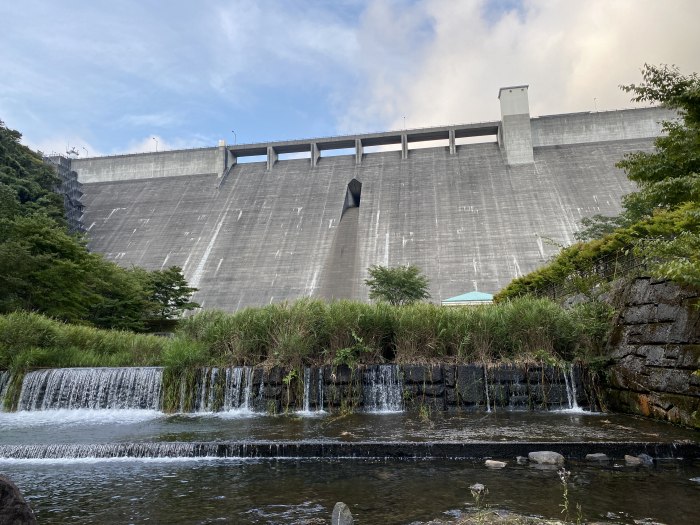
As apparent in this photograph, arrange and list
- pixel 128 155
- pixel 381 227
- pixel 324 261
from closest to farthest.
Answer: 1. pixel 324 261
2. pixel 381 227
3. pixel 128 155

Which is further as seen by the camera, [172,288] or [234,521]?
[172,288]

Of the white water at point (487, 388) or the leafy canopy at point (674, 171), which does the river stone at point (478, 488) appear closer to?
the leafy canopy at point (674, 171)

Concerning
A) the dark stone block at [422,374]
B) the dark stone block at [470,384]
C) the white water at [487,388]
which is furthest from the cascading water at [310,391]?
the white water at [487,388]

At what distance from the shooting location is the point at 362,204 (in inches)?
1471

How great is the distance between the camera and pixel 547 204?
3366 cm

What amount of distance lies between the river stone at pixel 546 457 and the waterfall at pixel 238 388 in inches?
209

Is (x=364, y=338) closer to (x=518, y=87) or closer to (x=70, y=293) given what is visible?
(x=70, y=293)

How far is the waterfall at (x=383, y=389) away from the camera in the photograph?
834cm

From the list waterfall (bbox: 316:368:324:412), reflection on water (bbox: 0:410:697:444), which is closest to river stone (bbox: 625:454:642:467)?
reflection on water (bbox: 0:410:697:444)

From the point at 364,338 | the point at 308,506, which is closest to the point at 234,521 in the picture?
the point at 308,506

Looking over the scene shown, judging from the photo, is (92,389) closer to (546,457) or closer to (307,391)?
(307,391)

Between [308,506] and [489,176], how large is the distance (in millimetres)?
36717

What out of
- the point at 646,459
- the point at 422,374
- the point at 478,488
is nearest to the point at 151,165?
the point at 422,374

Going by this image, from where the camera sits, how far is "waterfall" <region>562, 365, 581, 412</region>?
812 cm
